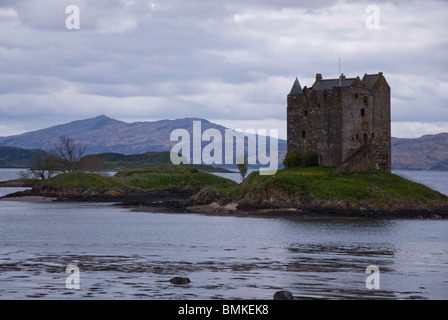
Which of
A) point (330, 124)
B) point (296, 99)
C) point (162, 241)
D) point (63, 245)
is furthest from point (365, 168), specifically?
point (63, 245)

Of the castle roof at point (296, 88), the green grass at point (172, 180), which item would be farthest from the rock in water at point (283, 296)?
the green grass at point (172, 180)

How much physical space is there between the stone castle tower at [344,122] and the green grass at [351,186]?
3.47 meters

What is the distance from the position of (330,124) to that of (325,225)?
945 inches

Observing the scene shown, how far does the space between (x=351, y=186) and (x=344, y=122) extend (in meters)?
11.7

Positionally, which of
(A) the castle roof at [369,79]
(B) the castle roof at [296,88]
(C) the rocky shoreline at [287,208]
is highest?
(A) the castle roof at [369,79]

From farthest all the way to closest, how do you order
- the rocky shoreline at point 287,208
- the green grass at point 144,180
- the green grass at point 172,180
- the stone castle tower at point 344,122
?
1. the green grass at point 172,180
2. the green grass at point 144,180
3. the stone castle tower at point 344,122
4. the rocky shoreline at point 287,208

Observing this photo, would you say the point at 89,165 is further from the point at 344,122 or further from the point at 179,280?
the point at 179,280

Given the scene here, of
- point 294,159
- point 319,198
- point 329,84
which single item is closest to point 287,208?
point 319,198

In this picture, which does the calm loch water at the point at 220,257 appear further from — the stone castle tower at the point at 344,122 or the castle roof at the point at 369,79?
the castle roof at the point at 369,79

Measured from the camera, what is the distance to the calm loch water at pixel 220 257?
32531 mm

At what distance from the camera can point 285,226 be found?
68.7m

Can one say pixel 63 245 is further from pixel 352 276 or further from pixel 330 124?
pixel 330 124

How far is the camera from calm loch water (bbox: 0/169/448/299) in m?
32.5

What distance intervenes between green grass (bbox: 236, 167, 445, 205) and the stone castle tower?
11.4 feet
